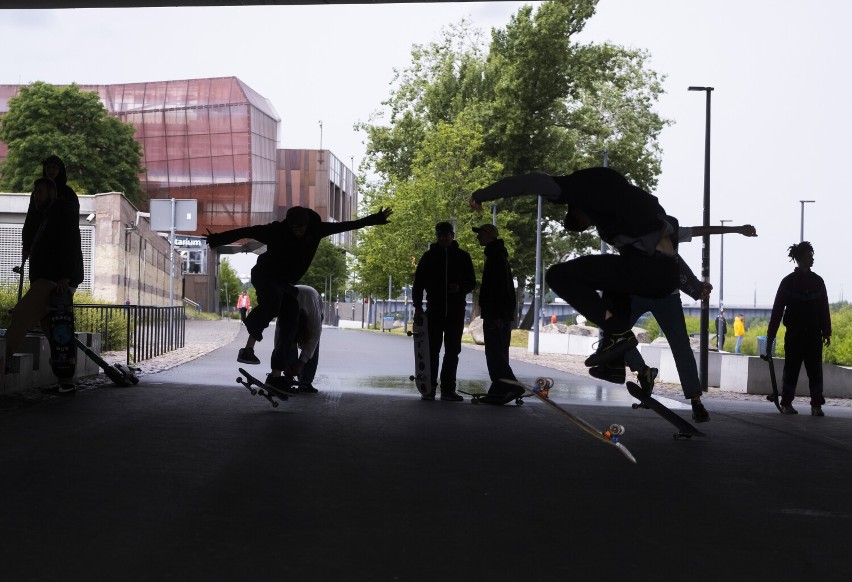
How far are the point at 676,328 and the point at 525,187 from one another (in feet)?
7.96

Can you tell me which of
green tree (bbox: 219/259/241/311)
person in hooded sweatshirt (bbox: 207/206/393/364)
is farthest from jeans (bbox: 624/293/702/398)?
green tree (bbox: 219/259/241/311)

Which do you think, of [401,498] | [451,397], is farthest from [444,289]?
[401,498]

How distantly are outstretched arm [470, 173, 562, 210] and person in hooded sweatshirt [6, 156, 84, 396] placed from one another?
488 cm

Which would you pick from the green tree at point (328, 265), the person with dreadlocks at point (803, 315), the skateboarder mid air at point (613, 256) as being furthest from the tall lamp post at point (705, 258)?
the green tree at point (328, 265)

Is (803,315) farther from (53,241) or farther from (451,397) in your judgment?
(53,241)

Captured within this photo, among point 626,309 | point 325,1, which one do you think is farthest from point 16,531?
point 325,1

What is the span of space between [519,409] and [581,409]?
69 centimetres

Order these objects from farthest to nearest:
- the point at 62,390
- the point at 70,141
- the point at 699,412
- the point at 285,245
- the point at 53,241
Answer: the point at 70,141 → the point at 62,390 → the point at 53,241 → the point at 285,245 → the point at 699,412

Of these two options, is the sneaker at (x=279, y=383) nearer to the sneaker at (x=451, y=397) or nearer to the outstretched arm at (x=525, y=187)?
the sneaker at (x=451, y=397)

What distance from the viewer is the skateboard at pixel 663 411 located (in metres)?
7.78

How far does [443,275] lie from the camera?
41.4ft

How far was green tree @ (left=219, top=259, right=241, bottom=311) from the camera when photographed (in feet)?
545

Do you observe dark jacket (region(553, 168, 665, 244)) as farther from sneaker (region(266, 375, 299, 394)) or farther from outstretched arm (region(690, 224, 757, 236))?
sneaker (region(266, 375, 299, 394))

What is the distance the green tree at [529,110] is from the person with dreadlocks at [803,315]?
42.3 m
